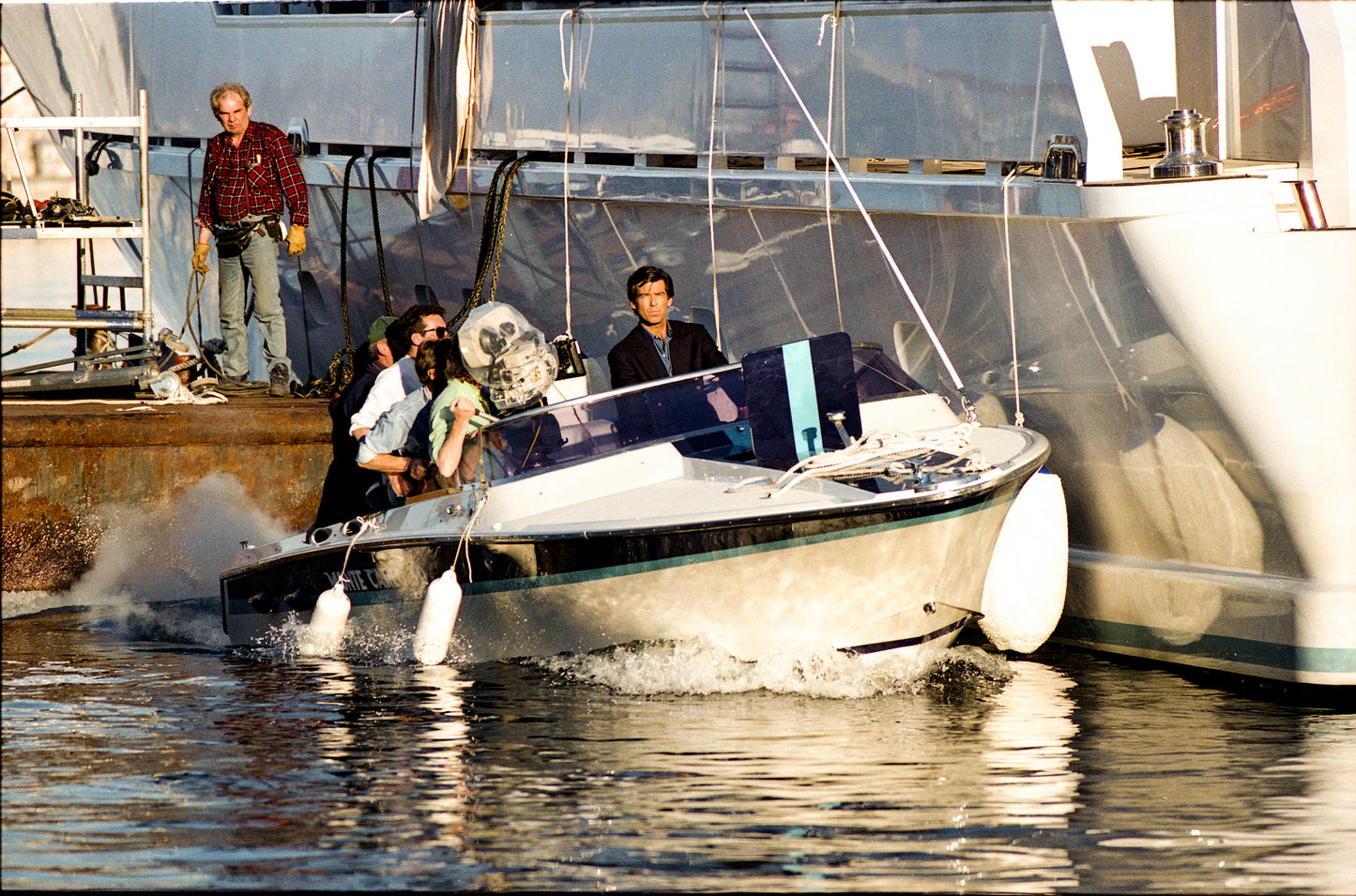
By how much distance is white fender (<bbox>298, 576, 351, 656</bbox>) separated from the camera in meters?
6.77

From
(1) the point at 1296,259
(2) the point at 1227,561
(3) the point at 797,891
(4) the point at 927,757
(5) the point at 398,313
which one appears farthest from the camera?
(5) the point at 398,313

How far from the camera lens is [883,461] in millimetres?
5969

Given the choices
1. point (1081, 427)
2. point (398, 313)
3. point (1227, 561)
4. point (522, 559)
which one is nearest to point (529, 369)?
point (522, 559)

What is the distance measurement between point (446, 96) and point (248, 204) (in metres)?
1.34

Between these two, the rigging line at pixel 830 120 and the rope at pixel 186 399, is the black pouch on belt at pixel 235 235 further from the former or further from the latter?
the rigging line at pixel 830 120

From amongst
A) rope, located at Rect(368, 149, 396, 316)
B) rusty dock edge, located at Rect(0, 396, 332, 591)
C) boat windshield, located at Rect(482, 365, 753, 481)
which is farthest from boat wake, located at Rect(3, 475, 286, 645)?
boat windshield, located at Rect(482, 365, 753, 481)

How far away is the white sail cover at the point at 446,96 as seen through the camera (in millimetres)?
9578

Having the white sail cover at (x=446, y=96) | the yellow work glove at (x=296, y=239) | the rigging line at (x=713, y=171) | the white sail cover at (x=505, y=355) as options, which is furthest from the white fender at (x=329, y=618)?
the white sail cover at (x=446, y=96)

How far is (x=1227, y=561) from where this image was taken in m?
6.44

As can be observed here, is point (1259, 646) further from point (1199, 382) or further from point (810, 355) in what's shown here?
point (810, 355)

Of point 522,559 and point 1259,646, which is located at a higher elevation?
point 522,559

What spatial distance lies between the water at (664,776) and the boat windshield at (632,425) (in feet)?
2.69

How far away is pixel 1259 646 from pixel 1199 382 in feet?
3.44

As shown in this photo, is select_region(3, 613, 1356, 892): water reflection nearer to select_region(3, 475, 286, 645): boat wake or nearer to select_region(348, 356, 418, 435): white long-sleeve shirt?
select_region(348, 356, 418, 435): white long-sleeve shirt
